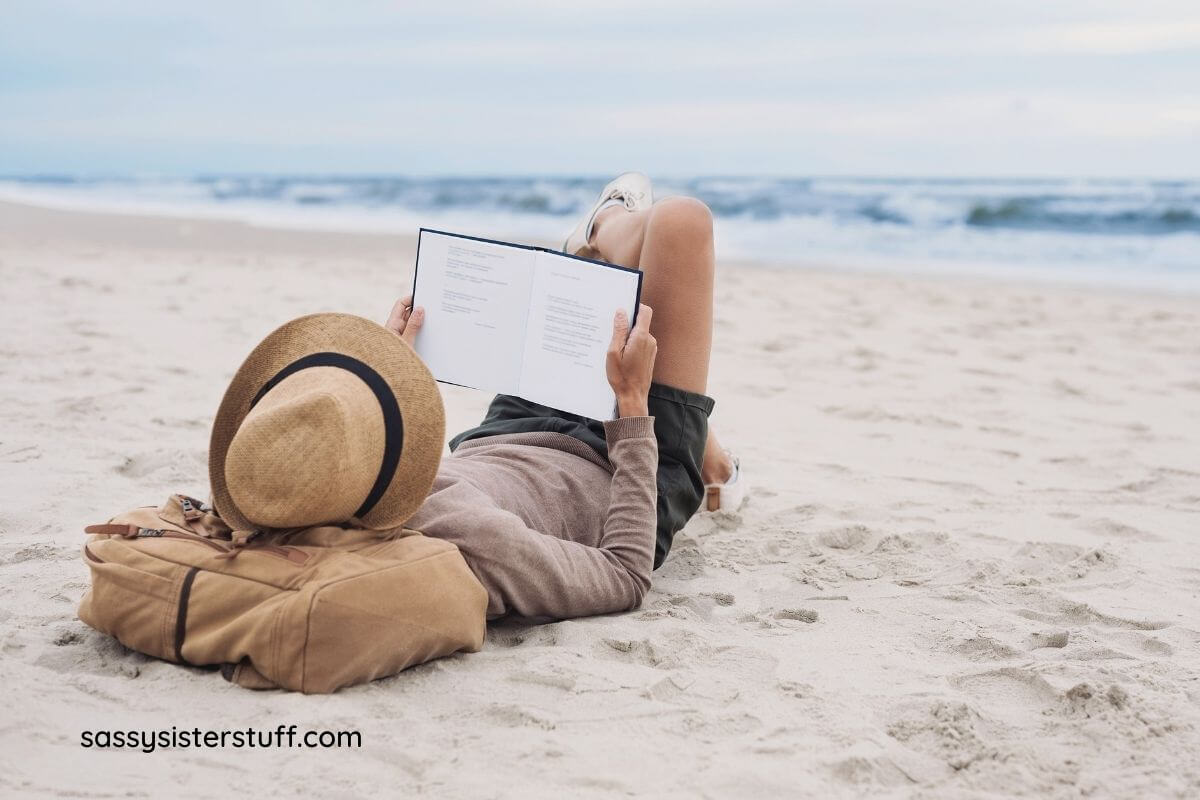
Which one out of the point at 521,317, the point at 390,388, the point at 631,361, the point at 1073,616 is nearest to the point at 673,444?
the point at 631,361

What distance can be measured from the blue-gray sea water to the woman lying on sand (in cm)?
837

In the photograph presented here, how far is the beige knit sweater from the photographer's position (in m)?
A: 2.06

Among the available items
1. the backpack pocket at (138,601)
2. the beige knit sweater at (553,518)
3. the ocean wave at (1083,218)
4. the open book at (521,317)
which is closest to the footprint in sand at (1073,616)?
the beige knit sweater at (553,518)

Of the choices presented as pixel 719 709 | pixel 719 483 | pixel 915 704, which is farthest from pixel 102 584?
pixel 719 483

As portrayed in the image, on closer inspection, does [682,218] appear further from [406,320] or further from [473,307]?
[406,320]

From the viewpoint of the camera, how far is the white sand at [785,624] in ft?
5.67

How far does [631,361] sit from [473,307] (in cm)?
43

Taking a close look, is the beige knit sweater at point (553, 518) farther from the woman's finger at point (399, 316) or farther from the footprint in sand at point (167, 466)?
the footprint in sand at point (167, 466)

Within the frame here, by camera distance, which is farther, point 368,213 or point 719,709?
point 368,213

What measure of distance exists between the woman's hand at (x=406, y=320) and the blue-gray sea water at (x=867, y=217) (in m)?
8.74

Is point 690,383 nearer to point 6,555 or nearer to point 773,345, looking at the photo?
point 6,555

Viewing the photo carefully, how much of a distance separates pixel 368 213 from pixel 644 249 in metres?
16.9

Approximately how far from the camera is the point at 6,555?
8.19 ft

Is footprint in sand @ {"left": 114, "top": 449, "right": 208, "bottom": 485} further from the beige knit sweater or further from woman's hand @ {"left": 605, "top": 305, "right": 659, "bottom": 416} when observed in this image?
woman's hand @ {"left": 605, "top": 305, "right": 659, "bottom": 416}
